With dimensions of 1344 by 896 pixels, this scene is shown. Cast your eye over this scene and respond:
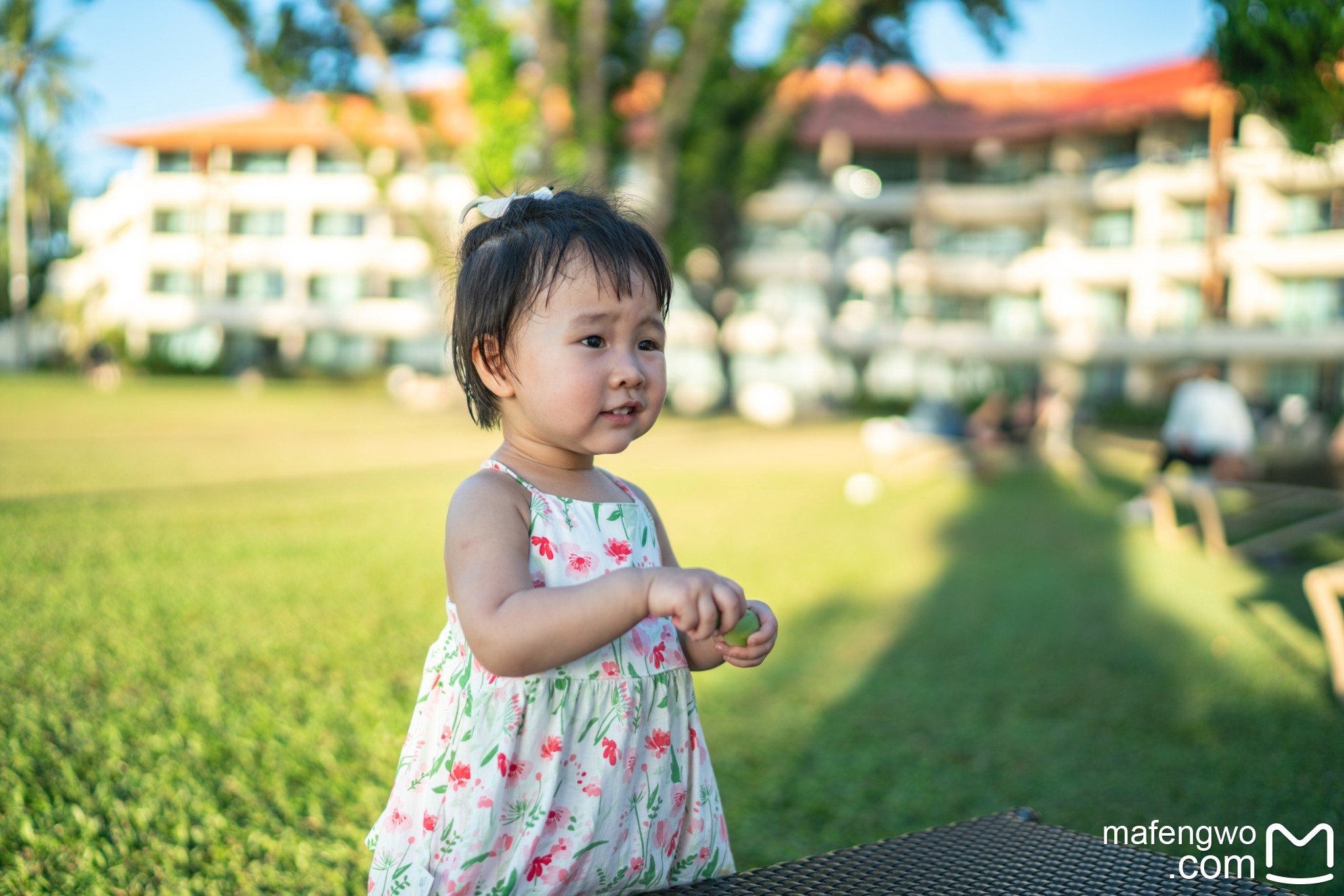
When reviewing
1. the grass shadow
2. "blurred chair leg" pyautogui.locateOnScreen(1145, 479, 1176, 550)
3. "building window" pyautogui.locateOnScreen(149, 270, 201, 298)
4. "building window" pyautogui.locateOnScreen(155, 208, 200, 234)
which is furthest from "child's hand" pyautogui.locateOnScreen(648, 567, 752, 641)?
"building window" pyautogui.locateOnScreen(155, 208, 200, 234)

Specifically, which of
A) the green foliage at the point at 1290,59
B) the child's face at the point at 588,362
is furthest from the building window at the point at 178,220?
the child's face at the point at 588,362

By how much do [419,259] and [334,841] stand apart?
48844 millimetres

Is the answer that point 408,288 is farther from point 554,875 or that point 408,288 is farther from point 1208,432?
point 554,875

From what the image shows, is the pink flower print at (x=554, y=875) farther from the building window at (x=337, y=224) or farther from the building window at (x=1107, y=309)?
the building window at (x=337, y=224)

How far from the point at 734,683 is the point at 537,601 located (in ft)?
9.98

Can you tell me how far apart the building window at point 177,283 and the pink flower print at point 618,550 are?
2102 inches

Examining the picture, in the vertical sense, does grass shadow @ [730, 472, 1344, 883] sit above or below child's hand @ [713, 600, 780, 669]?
below

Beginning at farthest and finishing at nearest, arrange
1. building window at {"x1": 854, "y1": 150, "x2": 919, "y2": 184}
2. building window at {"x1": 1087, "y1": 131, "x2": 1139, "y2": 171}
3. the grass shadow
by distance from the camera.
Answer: building window at {"x1": 854, "y1": 150, "x2": 919, "y2": 184} → building window at {"x1": 1087, "y1": 131, "x2": 1139, "y2": 171} → the grass shadow

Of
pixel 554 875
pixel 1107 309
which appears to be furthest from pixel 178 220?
pixel 554 875

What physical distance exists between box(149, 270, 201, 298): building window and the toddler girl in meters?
53.3

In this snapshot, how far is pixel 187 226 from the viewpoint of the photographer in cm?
4966

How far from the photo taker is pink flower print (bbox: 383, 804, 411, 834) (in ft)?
4.88

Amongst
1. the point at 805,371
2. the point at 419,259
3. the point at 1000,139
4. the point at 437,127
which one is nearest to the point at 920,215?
the point at 1000,139

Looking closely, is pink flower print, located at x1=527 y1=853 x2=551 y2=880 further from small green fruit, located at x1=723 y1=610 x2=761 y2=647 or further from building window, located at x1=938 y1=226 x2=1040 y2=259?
building window, located at x1=938 y1=226 x2=1040 y2=259
